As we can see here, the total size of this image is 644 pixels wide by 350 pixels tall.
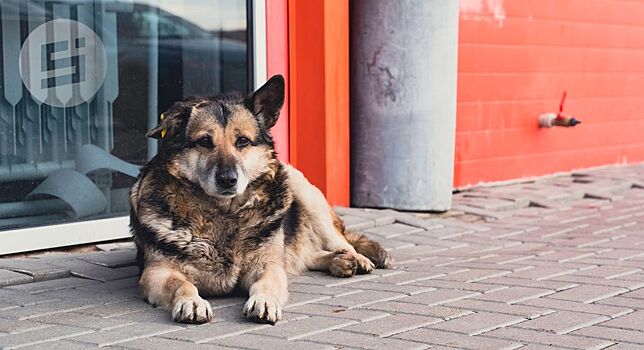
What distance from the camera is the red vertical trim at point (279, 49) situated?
7141 millimetres

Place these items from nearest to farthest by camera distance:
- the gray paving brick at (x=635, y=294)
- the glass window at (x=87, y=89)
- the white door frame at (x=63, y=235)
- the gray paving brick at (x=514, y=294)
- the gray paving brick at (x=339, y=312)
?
the gray paving brick at (x=339, y=312), the gray paving brick at (x=514, y=294), the gray paving brick at (x=635, y=294), the white door frame at (x=63, y=235), the glass window at (x=87, y=89)

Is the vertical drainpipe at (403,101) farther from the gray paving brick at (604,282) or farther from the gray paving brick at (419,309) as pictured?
the gray paving brick at (419,309)

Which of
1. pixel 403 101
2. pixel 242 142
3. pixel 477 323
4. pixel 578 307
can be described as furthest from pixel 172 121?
pixel 403 101

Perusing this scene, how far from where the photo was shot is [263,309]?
13.8 feet

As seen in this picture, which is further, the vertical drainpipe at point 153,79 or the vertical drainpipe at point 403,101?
the vertical drainpipe at point 403,101

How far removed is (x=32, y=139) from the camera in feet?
19.7

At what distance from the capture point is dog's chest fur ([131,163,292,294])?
467cm

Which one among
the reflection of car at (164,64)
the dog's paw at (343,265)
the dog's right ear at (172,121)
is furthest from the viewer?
the reflection of car at (164,64)

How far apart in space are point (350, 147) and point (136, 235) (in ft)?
10.0

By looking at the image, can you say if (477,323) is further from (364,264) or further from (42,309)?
(42,309)

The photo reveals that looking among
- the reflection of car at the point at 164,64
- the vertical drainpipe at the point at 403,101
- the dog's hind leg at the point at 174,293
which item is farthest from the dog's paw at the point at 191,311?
the vertical drainpipe at the point at 403,101

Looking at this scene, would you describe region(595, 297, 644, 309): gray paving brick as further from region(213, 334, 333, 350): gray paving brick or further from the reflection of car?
the reflection of car

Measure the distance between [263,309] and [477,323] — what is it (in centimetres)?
88

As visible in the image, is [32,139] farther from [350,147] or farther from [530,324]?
[530,324]
